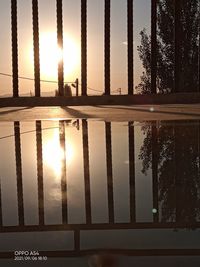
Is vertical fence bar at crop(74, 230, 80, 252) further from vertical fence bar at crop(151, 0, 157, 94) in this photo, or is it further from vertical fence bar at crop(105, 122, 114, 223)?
vertical fence bar at crop(151, 0, 157, 94)

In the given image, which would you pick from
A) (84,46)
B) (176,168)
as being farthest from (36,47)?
(176,168)

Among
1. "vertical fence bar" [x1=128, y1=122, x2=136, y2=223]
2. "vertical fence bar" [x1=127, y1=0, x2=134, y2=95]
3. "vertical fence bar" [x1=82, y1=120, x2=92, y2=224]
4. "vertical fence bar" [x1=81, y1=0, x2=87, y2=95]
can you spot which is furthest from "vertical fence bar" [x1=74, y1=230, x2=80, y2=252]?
"vertical fence bar" [x1=81, y1=0, x2=87, y2=95]

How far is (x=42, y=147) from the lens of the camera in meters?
4.04

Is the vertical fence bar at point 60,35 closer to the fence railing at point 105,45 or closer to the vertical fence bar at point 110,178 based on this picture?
the fence railing at point 105,45

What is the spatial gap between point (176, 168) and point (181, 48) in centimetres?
1533

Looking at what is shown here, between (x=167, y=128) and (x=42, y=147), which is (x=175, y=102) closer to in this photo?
(x=167, y=128)

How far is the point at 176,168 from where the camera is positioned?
2789 millimetres

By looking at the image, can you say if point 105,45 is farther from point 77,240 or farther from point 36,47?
point 77,240

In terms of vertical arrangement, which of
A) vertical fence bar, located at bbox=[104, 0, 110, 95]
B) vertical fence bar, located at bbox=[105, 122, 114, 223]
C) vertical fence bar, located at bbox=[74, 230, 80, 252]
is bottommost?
vertical fence bar, located at bbox=[74, 230, 80, 252]

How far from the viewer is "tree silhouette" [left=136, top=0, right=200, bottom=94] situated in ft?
55.7

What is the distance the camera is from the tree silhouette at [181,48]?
1698cm

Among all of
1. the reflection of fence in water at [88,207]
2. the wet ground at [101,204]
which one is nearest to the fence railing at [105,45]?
the wet ground at [101,204]

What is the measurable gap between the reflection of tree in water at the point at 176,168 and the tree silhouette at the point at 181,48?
1219 centimetres

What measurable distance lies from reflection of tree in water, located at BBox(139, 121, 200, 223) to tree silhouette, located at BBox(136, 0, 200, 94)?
480 inches
